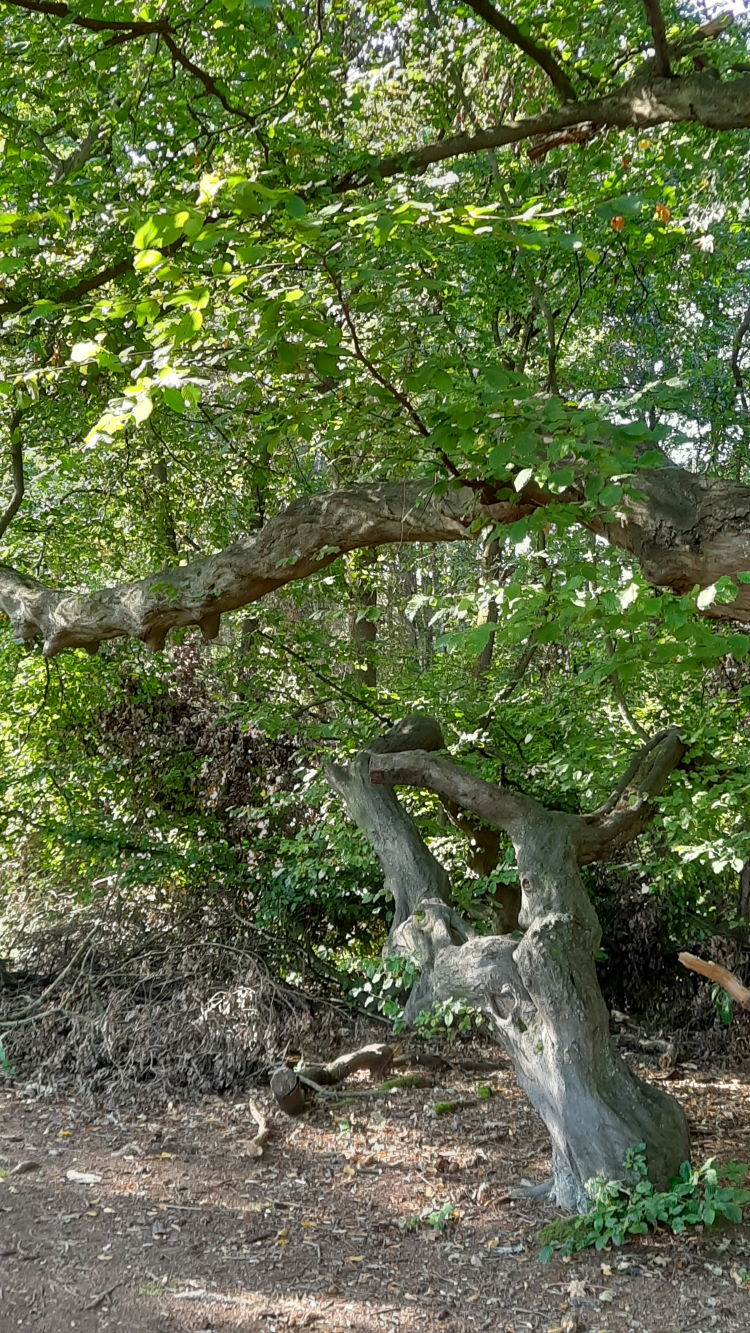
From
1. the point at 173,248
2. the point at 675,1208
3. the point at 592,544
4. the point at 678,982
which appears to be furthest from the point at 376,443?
the point at 678,982

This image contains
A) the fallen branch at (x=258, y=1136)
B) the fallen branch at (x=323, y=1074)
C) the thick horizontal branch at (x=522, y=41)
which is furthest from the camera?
the fallen branch at (x=323, y=1074)

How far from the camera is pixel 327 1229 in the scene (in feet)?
14.5

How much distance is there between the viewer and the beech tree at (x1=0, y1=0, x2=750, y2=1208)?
125 inches

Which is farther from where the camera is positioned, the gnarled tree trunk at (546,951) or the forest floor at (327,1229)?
the gnarled tree trunk at (546,951)

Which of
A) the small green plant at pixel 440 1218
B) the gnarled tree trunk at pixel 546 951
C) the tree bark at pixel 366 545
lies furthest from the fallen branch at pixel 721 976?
the small green plant at pixel 440 1218

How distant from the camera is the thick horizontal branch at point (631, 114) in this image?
4348mm

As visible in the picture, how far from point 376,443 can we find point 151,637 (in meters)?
1.69

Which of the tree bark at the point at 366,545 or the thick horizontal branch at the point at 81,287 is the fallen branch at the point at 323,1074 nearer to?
the tree bark at the point at 366,545

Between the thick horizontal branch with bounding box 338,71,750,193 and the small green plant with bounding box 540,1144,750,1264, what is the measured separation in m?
4.11

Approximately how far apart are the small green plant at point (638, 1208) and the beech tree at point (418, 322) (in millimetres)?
96

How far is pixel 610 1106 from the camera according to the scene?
4184 mm

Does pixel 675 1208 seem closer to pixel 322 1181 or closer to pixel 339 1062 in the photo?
pixel 322 1181

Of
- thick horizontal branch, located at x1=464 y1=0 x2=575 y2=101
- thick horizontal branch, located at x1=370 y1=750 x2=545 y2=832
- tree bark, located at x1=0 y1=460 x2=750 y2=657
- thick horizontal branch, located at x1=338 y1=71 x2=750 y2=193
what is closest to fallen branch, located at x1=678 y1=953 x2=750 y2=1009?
tree bark, located at x1=0 y1=460 x2=750 y2=657

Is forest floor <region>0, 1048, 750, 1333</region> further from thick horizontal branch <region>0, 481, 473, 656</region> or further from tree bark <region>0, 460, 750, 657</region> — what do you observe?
thick horizontal branch <region>0, 481, 473, 656</region>
